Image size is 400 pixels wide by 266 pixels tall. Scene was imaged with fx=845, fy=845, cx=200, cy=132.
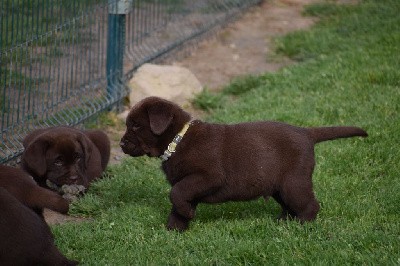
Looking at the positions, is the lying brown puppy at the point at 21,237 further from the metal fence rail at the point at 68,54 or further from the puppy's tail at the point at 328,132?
the metal fence rail at the point at 68,54

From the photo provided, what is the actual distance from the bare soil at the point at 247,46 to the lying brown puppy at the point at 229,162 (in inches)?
167

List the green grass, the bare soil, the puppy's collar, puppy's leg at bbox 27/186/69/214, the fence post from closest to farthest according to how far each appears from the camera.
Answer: puppy's leg at bbox 27/186/69/214
the green grass
the puppy's collar
the fence post
the bare soil

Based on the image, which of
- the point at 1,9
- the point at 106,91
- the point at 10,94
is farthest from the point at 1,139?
the point at 106,91

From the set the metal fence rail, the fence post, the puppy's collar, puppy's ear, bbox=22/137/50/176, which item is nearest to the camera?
the puppy's collar

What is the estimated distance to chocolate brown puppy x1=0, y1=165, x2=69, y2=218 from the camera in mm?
5730

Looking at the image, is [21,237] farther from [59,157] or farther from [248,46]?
[248,46]

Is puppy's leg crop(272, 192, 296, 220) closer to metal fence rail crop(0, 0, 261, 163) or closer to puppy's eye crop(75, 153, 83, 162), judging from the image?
puppy's eye crop(75, 153, 83, 162)

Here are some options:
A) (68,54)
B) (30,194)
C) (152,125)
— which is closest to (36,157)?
(152,125)

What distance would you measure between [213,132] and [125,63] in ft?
15.4

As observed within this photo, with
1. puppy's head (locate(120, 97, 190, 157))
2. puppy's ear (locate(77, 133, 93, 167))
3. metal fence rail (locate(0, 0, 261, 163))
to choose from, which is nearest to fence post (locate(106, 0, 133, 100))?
metal fence rail (locate(0, 0, 261, 163))

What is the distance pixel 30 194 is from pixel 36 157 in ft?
5.63

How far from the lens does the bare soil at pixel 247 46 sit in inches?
477

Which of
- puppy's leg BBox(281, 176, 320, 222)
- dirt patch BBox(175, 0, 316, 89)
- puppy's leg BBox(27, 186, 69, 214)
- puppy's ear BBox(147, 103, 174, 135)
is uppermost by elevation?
puppy's ear BBox(147, 103, 174, 135)

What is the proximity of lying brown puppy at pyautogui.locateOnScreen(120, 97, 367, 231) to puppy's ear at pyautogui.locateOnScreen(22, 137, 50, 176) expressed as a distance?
1.20 metres
